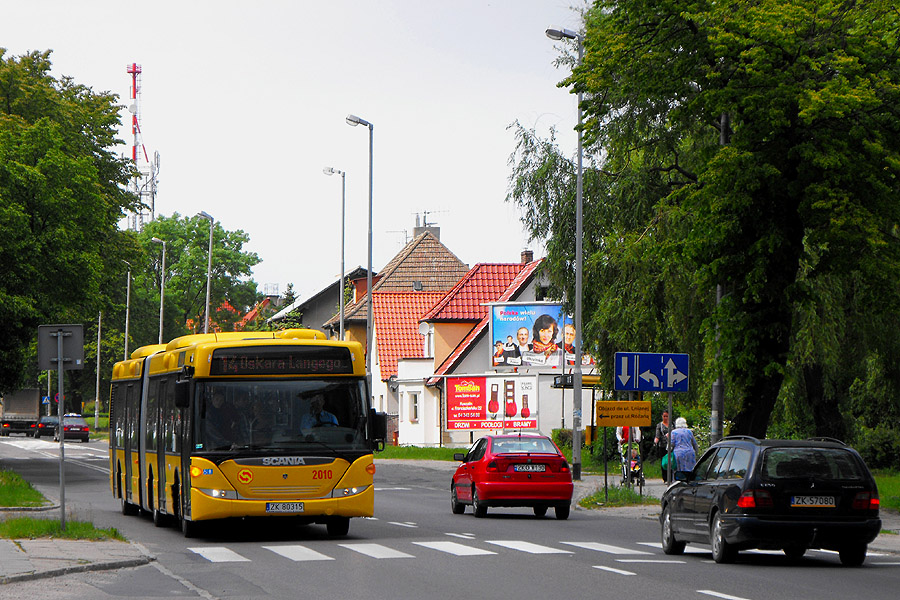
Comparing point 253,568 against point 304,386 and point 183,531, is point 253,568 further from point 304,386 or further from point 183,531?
point 183,531

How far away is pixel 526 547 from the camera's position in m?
18.3

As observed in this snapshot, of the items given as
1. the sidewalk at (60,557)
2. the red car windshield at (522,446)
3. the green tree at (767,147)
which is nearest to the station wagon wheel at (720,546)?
the sidewalk at (60,557)

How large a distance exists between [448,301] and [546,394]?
940cm

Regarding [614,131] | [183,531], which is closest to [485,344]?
[614,131]

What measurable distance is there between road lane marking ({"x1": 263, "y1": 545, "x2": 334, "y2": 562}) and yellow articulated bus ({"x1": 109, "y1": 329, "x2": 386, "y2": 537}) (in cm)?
58

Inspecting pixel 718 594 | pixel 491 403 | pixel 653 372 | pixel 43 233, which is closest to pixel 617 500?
pixel 653 372

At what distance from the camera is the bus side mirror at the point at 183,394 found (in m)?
18.3

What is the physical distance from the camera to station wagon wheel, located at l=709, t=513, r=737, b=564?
52.7 feet

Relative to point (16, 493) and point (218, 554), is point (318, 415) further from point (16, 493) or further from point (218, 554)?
point (16, 493)

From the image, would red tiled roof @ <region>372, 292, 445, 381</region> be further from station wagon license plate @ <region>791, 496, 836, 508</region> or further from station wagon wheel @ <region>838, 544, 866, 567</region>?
station wagon license plate @ <region>791, 496, 836, 508</region>

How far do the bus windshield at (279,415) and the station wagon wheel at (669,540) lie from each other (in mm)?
4183

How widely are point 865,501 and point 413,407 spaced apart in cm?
5677

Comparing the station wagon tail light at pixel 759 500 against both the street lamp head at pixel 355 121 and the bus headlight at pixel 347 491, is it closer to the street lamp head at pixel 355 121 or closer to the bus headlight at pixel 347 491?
the bus headlight at pixel 347 491

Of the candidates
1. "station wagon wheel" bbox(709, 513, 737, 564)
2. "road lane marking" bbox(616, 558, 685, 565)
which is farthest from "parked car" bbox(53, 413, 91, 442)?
"station wagon wheel" bbox(709, 513, 737, 564)
